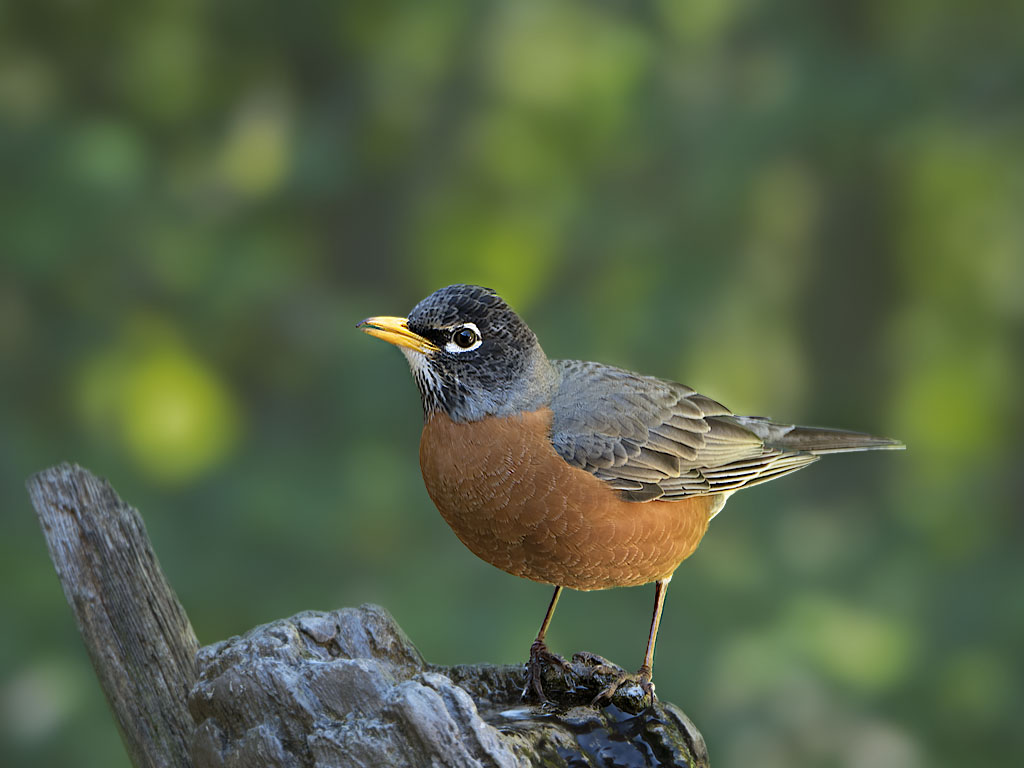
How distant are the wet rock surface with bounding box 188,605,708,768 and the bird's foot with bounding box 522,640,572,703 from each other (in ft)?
0.46

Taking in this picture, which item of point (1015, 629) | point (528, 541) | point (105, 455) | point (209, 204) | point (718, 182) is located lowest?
point (1015, 629)

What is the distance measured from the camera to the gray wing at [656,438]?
370cm

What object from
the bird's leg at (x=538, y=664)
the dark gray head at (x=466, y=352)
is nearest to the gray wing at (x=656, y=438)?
the dark gray head at (x=466, y=352)

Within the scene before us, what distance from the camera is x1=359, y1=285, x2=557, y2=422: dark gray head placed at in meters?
3.50

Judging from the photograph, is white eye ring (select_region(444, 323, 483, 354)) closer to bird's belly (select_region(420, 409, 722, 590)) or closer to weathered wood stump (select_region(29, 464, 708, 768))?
bird's belly (select_region(420, 409, 722, 590))

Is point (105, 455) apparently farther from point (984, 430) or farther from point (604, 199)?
point (984, 430)

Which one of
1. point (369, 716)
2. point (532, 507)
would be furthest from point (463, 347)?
point (369, 716)

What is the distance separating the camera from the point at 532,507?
3416 millimetres

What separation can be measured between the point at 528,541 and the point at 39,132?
425cm

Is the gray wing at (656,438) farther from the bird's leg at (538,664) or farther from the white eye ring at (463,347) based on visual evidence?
the bird's leg at (538,664)

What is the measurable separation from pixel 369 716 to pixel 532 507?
0.92 m

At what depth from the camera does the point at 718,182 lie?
678 centimetres

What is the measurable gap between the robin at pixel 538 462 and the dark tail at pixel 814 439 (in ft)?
1.48

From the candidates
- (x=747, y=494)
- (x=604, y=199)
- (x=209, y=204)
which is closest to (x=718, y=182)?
(x=604, y=199)
